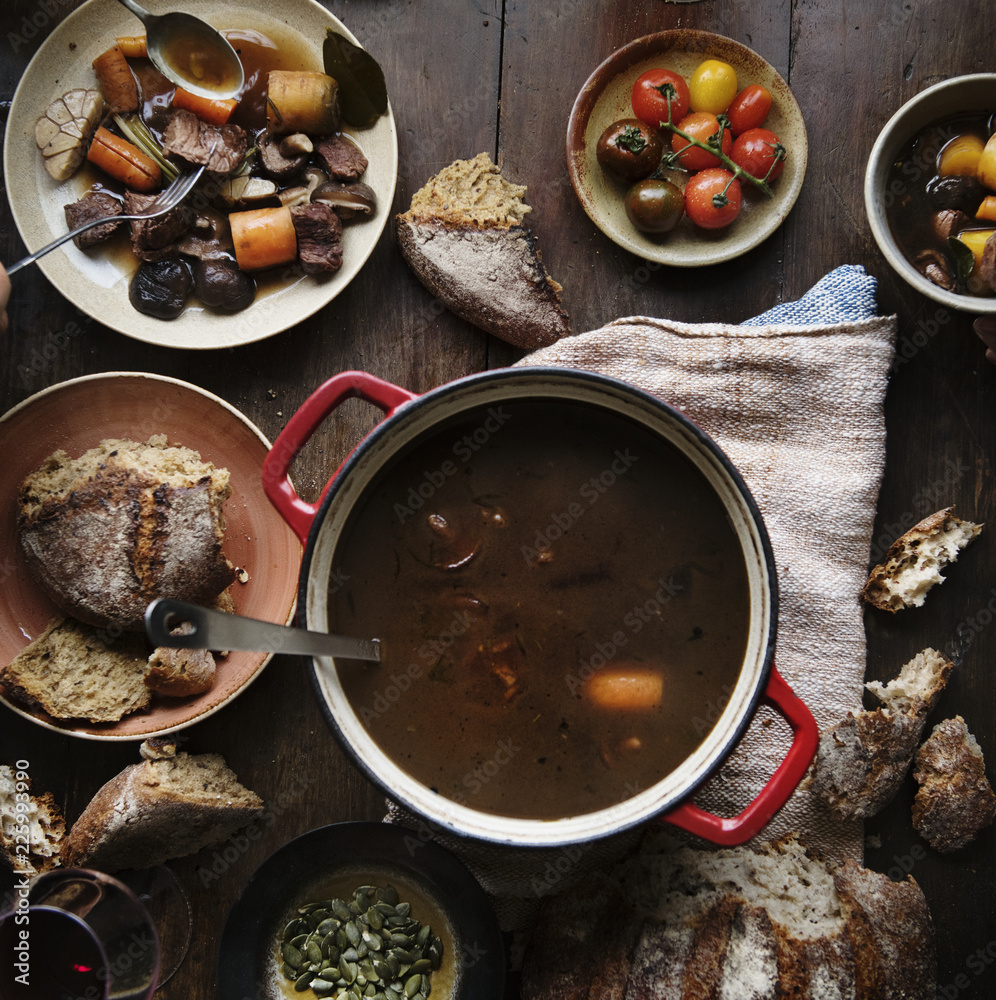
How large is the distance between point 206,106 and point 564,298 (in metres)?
1.06

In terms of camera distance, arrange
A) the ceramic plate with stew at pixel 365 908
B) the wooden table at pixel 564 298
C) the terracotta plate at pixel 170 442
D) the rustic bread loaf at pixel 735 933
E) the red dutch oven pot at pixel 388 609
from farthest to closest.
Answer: the wooden table at pixel 564 298, the terracotta plate at pixel 170 442, the ceramic plate with stew at pixel 365 908, the rustic bread loaf at pixel 735 933, the red dutch oven pot at pixel 388 609

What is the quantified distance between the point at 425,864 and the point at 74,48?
7.38 ft

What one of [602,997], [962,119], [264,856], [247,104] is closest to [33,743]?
[264,856]

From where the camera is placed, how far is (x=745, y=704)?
161cm

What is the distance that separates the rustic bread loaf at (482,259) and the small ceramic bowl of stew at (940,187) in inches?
33.0

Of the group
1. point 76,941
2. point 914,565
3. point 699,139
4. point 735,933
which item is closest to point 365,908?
point 76,941

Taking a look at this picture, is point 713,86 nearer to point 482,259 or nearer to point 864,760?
point 482,259

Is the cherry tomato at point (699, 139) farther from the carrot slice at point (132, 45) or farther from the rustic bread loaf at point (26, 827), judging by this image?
the rustic bread loaf at point (26, 827)

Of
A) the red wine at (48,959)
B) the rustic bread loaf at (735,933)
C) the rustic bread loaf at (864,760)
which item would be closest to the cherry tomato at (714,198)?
the rustic bread loaf at (864,760)

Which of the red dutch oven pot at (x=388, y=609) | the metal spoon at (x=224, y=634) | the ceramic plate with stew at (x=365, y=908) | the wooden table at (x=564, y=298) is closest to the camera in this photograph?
the metal spoon at (x=224, y=634)

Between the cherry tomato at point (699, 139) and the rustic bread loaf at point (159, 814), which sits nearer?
the rustic bread loaf at point (159, 814)

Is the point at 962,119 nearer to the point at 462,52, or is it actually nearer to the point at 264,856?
the point at 462,52

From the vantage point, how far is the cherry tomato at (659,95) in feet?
6.95

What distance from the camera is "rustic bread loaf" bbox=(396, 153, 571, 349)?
2135 millimetres
